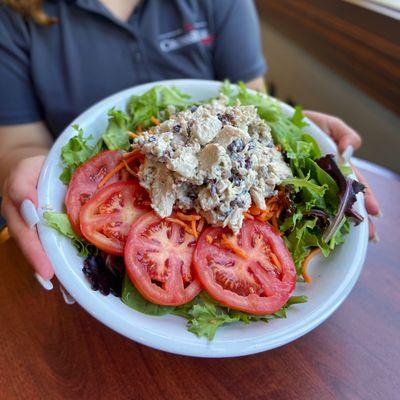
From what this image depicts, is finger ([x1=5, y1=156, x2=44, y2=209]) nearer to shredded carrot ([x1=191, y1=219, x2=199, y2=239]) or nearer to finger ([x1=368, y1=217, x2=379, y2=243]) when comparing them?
shredded carrot ([x1=191, y1=219, x2=199, y2=239])

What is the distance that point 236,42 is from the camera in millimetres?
1695

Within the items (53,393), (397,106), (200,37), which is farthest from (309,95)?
(53,393)

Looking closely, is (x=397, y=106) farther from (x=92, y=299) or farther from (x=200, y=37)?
(x=92, y=299)

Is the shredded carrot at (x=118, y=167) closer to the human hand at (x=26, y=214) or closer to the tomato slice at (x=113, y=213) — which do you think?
the tomato slice at (x=113, y=213)

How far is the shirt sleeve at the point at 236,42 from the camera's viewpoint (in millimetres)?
1662

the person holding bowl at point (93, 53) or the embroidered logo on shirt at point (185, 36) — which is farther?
the embroidered logo on shirt at point (185, 36)

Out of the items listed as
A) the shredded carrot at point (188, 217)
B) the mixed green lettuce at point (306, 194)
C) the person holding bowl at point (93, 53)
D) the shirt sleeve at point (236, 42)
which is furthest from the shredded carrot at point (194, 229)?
the shirt sleeve at point (236, 42)

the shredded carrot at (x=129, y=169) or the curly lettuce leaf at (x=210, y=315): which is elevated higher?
the shredded carrot at (x=129, y=169)

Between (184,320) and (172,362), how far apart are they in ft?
0.36

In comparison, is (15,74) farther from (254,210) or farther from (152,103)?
(254,210)

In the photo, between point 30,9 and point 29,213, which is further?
point 30,9

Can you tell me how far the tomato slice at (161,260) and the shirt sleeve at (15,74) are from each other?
2.91 feet

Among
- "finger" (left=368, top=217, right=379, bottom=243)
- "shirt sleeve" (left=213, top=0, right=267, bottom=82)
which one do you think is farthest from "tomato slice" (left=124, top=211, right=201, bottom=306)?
"shirt sleeve" (left=213, top=0, right=267, bottom=82)

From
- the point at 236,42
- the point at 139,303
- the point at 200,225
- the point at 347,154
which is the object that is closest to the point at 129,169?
the point at 200,225
